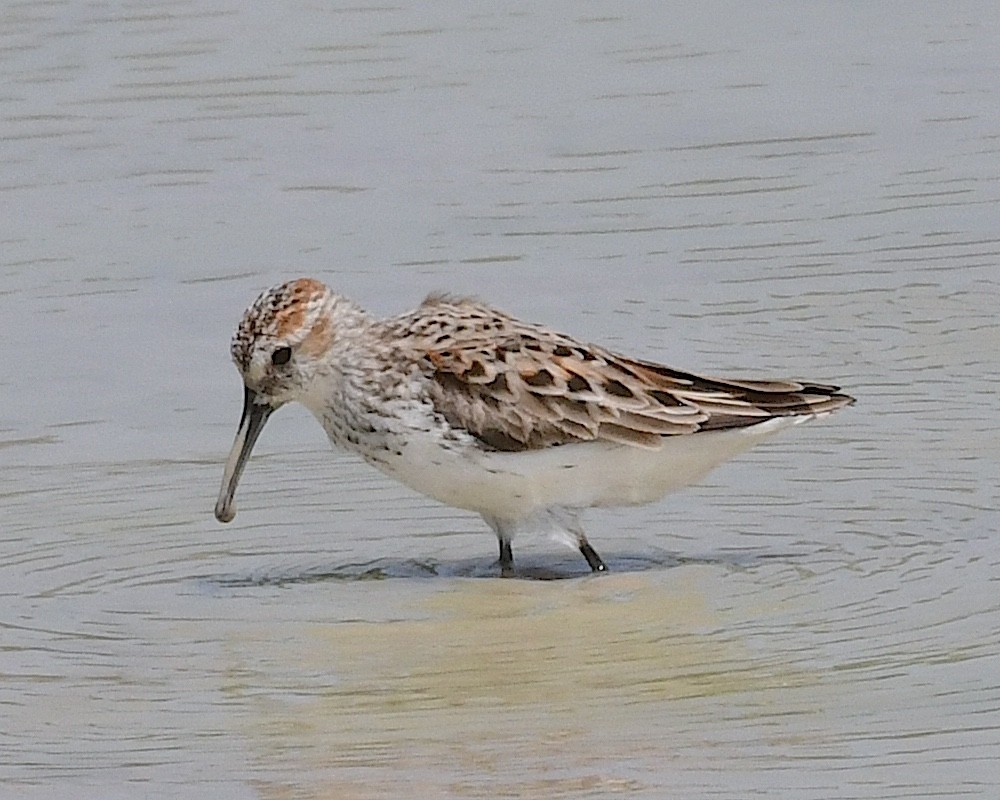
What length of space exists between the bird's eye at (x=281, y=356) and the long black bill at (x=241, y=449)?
13 cm

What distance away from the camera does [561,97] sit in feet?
42.2

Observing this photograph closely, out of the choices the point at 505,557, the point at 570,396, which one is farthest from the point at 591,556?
the point at 570,396

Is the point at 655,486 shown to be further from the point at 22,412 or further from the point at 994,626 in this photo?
the point at 22,412

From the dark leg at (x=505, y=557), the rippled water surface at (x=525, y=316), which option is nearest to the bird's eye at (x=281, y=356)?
the rippled water surface at (x=525, y=316)

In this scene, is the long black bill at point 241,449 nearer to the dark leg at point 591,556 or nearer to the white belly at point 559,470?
the white belly at point 559,470

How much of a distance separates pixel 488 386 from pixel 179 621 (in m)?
1.25

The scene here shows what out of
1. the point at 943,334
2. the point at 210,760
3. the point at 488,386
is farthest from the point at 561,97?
the point at 210,760

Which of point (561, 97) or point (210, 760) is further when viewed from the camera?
point (561, 97)

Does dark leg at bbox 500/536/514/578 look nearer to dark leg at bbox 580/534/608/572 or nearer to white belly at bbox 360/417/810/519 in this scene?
white belly at bbox 360/417/810/519

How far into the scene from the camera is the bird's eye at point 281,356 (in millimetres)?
8617

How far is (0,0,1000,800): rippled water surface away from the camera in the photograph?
6895 mm

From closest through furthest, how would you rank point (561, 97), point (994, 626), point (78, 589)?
1. point (994, 626)
2. point (78, 589)
3. point (561, 97)

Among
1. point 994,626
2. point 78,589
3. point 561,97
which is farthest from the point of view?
point 561,97

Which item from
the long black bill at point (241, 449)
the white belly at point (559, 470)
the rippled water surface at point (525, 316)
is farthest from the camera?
the long black bill at point (241, 449)
